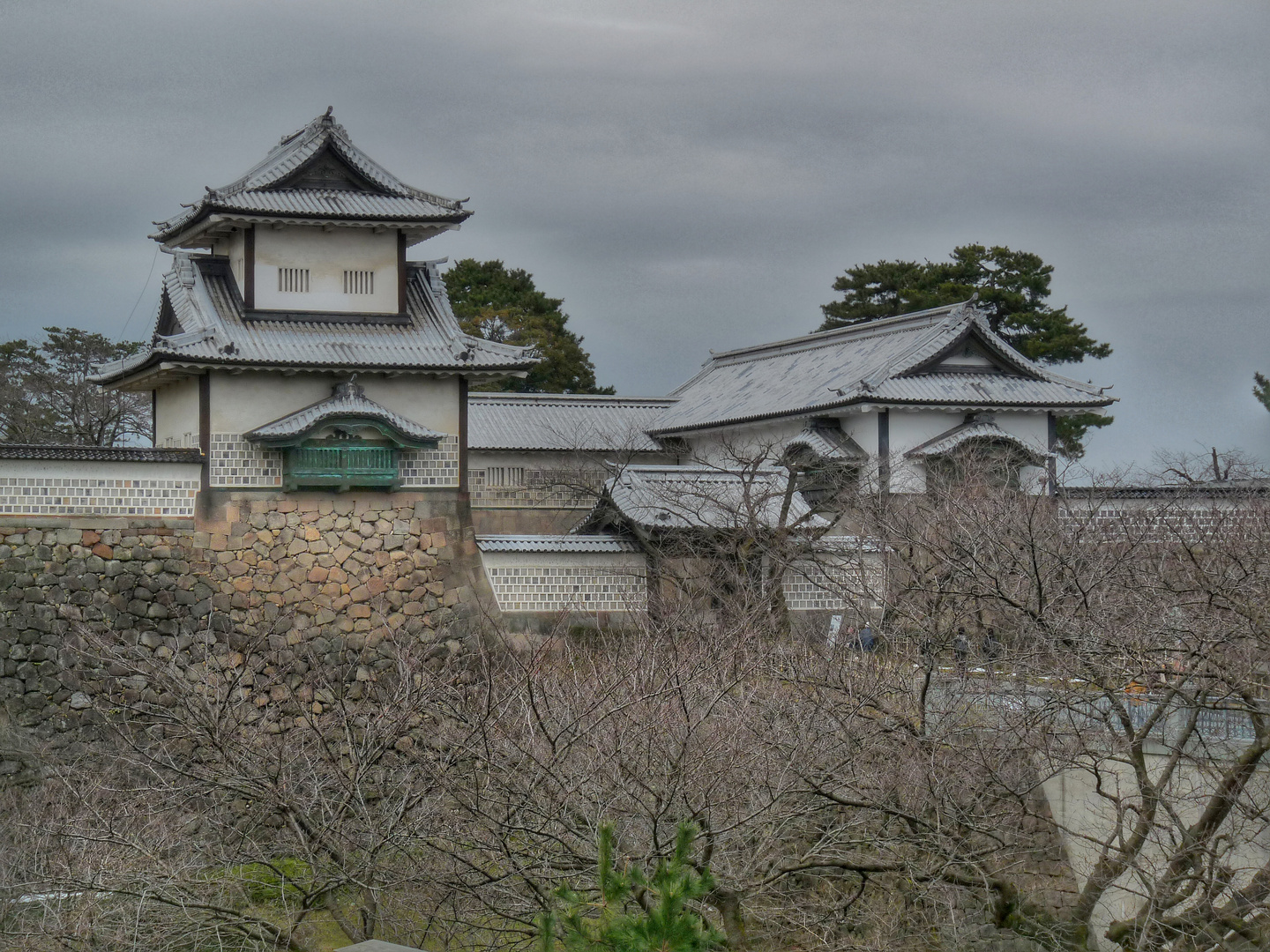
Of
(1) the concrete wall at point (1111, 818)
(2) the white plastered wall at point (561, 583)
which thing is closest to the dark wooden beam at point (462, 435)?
(2) the white plastered wall at point (561, 583)

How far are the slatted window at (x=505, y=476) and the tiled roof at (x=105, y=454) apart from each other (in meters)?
9.05

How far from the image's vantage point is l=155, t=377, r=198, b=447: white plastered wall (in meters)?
22.0

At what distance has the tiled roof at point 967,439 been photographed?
26.4m

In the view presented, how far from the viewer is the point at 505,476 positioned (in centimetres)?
2998

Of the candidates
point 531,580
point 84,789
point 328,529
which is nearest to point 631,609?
point 531,580

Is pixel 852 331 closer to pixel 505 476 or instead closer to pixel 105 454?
pixel 505 476

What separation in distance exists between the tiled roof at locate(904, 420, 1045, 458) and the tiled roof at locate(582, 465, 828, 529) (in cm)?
367

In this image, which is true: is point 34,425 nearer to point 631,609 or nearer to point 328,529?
point 328,529

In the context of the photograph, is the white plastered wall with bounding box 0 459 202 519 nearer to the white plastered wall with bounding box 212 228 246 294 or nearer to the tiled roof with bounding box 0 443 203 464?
the tiled roof with bounding box 0 443 203 464

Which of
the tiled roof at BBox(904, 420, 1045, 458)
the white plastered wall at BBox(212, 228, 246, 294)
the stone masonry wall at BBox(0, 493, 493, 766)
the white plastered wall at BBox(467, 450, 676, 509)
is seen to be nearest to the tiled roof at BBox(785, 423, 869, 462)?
the tiled roof at BBox(904, 420, 1045, 458)

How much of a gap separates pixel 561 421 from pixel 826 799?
20.3 m

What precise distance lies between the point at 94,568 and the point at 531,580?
A: 242 inches

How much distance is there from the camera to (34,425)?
35750mm

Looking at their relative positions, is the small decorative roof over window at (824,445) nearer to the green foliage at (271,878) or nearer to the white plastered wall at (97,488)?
the white plastered wall at (97,488)
